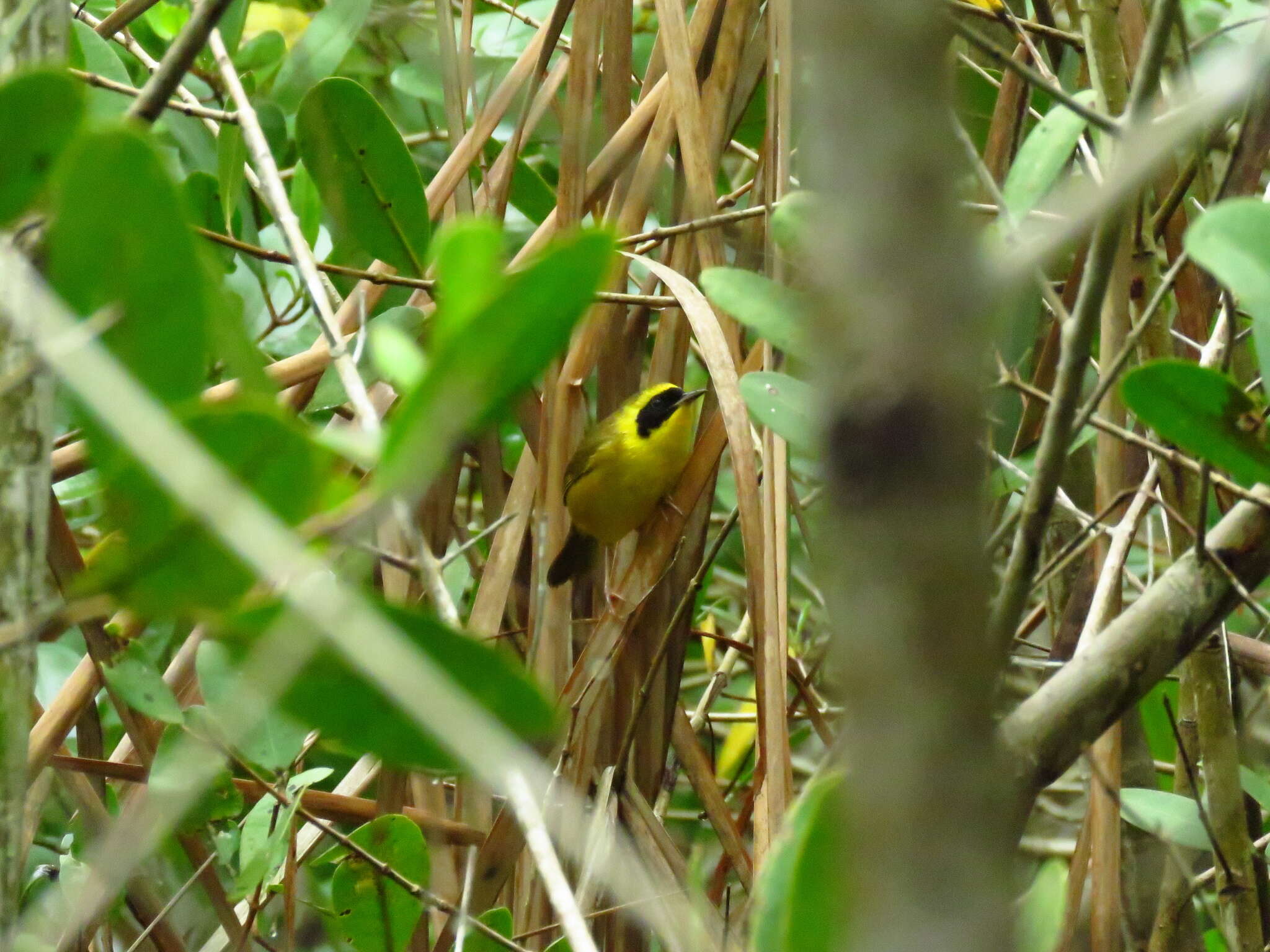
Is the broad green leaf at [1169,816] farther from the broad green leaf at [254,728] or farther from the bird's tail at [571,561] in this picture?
the broad green leaf at [254,728]

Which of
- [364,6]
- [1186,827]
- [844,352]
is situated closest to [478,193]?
[364,6]

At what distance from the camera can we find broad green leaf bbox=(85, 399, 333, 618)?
0.46 meters

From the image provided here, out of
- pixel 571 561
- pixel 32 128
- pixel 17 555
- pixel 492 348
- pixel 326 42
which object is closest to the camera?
pixel 492 348

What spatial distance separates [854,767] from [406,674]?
0.16m

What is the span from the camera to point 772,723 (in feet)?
4.05

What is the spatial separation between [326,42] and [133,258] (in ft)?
5.87

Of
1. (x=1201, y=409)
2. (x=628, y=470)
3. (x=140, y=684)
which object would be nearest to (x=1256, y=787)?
(x=1201, y=409)

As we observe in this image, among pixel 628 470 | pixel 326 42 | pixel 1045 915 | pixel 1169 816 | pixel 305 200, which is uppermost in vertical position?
pixel 326 42

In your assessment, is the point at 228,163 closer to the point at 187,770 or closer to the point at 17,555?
the point at 187,770

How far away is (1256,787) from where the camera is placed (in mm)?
1532

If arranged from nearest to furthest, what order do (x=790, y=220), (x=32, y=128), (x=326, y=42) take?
(x=32, y=128) < (x=790, y=220) < (x=326, y=42)

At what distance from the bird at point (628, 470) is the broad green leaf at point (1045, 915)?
159 centimetres

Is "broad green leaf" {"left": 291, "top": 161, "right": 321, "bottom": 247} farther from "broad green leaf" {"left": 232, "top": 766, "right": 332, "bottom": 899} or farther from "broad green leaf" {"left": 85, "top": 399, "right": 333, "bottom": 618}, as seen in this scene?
"broad green leaf" {"left": 85, "top": 399, "right": 333, "bottom": 618}

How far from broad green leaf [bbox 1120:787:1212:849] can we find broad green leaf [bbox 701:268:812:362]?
0.60 m
